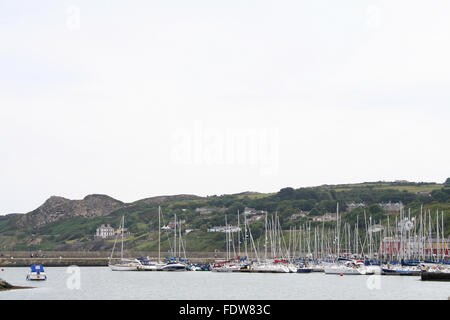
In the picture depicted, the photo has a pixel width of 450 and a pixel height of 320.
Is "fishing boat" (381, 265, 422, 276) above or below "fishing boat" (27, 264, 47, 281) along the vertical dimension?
below

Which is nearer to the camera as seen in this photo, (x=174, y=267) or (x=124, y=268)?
(x=174, y=267)

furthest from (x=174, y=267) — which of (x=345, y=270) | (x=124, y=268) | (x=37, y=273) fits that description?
(x=37, y=273)

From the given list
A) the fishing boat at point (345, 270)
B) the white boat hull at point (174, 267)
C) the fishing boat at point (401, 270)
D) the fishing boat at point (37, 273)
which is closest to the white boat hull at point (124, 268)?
the white boat hull at point (174, 267)

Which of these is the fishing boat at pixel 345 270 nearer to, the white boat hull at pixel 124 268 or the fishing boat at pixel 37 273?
the white boat hull at pixel 124 268

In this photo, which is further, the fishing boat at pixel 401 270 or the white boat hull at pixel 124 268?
the white boat hull at pixel 124 268

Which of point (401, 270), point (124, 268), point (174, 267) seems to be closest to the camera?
point (401, 270)

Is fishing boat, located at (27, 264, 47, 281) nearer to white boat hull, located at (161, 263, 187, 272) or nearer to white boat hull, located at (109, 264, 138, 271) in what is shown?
white boat hull, located at (161, 263, 187, 272)

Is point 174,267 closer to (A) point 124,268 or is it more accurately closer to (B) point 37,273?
(A) point 124,268

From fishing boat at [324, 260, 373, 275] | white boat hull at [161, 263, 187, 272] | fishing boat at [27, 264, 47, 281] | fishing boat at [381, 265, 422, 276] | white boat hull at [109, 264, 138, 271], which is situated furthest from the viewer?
white boat hull at [109, 264, 138, 271]

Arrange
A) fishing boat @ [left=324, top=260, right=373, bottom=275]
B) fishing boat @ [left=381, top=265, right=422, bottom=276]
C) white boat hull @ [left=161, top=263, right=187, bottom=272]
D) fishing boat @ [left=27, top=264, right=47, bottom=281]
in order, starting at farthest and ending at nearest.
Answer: white boat hull @ [left=161, top=263, right=187, bottom=272] < fishing boat @ [left=324, top=260, right=373, bottom=275] < fishing boat @ [left=381, top=265, right=422, bottom=276] < fishing boat @ [left=27, top=264, right=47, bottom=281]

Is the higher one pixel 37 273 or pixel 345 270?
pixel 37 273

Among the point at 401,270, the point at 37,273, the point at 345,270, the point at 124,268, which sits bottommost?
the point at 124,268

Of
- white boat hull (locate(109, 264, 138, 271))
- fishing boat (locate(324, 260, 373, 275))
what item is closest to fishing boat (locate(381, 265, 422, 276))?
fishing boat (locate(324, 260, 373, 275))
